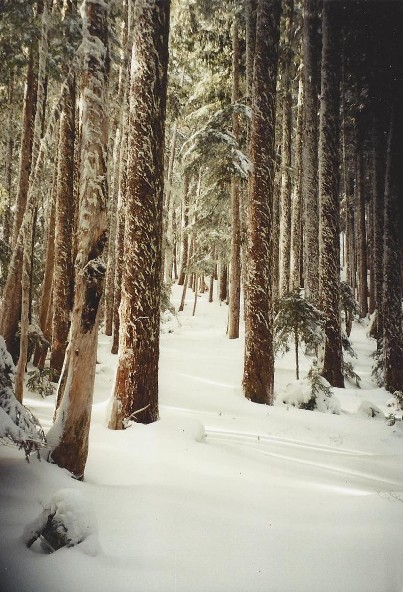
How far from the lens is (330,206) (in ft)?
31.3

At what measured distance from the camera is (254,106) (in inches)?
303

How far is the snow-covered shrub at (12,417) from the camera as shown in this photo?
2.85 meters

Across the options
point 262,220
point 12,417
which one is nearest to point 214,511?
point 12,417

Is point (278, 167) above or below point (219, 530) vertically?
above

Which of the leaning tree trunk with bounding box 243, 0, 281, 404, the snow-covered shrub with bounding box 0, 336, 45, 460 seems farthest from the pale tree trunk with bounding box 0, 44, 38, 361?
the snow-covered shrub with bounding box 0, 336, 45, 460

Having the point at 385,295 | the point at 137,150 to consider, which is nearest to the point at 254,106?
the point at 137,150

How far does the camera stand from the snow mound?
25.6ft

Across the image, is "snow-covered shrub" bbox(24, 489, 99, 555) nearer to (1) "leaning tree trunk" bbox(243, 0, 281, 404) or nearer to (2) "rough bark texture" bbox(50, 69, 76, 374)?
(1) "leaning tree trunk" bbox(243, 0, 281, 404)

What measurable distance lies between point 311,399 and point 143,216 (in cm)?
550

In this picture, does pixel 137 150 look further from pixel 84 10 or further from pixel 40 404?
pixel 40 404

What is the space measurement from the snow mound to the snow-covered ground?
1.40 meters

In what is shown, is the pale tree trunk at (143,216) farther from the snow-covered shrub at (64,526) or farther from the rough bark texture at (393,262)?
the rough bark texture at (393,262)

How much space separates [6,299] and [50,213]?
2.88 m

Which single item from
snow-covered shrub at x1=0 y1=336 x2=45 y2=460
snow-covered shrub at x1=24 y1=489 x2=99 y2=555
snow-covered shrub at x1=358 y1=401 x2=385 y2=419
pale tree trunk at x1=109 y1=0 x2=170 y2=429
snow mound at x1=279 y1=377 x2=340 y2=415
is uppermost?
pale tree trunk at x1=109 y1=0 x2=170 y2=429
